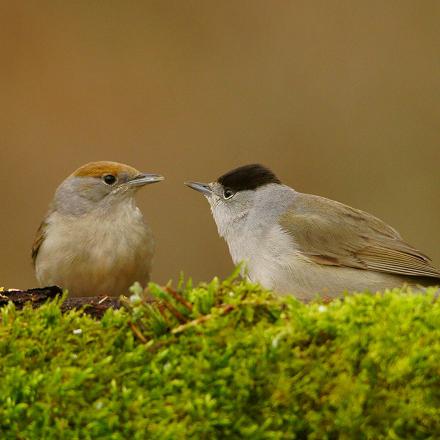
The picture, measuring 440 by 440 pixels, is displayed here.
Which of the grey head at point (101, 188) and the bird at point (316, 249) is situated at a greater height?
the grey head at point (101, 188)

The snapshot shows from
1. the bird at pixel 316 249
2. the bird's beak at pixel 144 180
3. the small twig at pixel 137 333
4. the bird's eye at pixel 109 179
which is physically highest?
the bird's eye at pixel 109 179

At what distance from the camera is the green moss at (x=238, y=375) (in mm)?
2479

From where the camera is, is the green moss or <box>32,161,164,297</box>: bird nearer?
the green moss

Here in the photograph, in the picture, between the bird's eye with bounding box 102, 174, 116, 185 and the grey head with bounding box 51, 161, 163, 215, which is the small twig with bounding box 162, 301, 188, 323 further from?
the bird's eye with bounding box 102, 174, 116, 185

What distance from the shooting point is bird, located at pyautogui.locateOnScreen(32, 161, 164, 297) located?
18.2 ft

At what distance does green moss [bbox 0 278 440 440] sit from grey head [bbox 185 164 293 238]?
2.86 meters

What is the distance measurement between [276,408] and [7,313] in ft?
3.57

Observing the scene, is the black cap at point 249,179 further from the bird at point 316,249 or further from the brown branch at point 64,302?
the brown branch at point 64,302

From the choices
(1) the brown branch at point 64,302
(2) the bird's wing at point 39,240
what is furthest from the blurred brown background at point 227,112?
(1) the brown branch at point 64,302

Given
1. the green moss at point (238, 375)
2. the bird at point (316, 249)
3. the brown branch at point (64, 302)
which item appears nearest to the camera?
the green moss at point (238, 375)

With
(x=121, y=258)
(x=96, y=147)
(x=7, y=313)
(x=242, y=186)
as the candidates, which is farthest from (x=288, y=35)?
(x=7, y=313)

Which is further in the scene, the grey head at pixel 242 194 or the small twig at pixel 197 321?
the grey head at pixel 242 194

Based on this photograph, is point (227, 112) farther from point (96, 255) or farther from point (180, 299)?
point (180, 299)

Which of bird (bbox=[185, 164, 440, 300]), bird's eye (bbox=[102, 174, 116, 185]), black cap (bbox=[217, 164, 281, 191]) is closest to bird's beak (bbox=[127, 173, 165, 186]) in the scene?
bird's eye (bbox=[102, 174, 116, 185])
